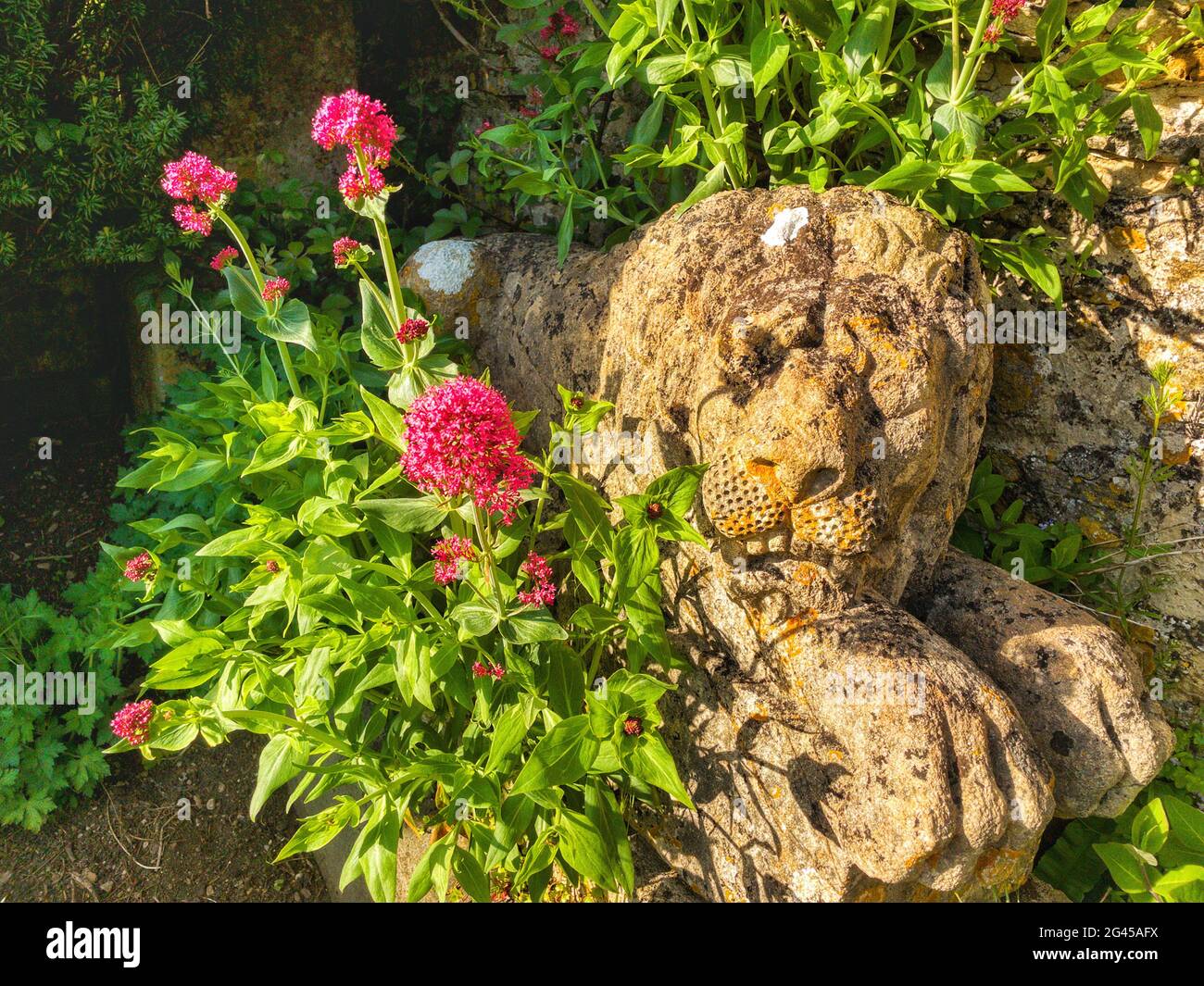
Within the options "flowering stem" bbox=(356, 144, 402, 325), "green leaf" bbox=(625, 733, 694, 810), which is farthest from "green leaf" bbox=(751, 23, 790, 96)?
"green leaf" bbox=(625, 733, 694, 810)

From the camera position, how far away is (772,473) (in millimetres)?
2562

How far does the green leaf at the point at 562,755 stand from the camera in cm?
242

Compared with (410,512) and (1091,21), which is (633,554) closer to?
(410,512)

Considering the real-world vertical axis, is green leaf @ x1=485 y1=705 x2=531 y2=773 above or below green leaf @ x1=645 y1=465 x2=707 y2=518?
below

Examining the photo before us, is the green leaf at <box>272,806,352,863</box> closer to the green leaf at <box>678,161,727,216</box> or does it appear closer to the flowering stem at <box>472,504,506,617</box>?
the flowering stem at <box>472,504,506,617</box>

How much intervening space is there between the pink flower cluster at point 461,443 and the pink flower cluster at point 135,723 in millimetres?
1206

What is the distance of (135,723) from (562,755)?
1263mm

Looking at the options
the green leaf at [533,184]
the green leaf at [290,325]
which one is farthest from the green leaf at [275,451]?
the green leaf at [533,184]

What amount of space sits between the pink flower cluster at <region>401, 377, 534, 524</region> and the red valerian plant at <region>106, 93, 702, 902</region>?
0.05 ft

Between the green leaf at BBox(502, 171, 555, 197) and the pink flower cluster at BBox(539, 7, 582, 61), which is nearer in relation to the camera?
the green leaf at BBox(502, 171, 555, 197)

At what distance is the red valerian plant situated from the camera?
2.50 m

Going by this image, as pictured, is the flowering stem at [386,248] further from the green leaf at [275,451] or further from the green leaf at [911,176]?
the green leaf at [911,176]

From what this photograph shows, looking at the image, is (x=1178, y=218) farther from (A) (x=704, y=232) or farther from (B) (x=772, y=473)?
(B) (x=772, y=473)

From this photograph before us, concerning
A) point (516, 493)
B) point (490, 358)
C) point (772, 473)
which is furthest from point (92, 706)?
point (772, 473)
